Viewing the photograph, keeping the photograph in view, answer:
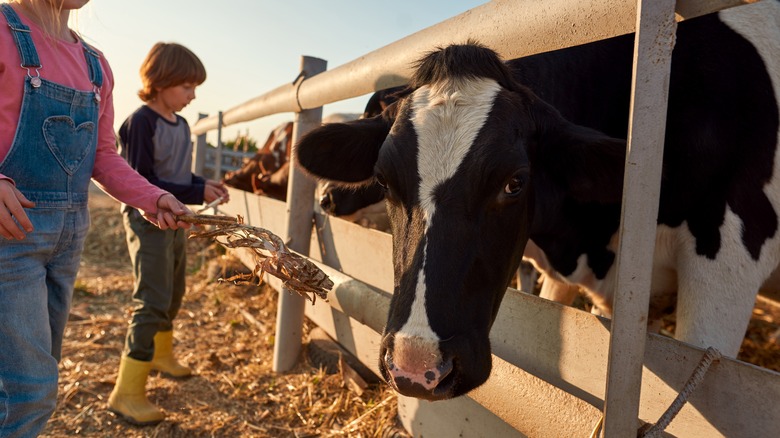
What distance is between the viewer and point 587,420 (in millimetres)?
1401

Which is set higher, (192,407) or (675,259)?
(675,259)

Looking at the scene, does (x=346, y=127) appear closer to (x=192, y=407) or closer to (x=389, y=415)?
(x=389, y=415)

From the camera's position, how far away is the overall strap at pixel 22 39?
1812 mm

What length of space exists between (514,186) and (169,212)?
123 cm

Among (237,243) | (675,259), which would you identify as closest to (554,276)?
(675,259)

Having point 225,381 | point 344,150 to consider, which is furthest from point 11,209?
point 225,381

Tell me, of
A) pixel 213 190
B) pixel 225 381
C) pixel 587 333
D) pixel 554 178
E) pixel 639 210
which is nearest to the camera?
pixel 639 210

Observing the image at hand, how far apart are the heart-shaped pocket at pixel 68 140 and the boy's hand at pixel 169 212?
0.96ft

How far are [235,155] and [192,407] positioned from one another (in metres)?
6.67

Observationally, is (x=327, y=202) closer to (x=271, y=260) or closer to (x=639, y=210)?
(x=271, y=260)

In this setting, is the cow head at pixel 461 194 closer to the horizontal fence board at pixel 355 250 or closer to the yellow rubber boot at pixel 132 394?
the horizontal fence board at pixel 355 250

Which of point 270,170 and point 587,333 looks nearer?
point 587,333

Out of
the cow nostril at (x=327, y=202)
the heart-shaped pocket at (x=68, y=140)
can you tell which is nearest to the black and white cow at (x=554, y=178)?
the heart-shaped pocket at (x=68, y=140)

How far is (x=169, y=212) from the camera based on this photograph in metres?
2.14
